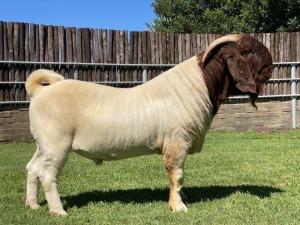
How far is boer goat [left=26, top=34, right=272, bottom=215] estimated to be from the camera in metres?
5.54

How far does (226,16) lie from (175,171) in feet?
66.3

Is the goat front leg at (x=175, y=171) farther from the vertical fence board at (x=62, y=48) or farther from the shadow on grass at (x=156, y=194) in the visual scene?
the vertical fence board at (x=62, y=48)

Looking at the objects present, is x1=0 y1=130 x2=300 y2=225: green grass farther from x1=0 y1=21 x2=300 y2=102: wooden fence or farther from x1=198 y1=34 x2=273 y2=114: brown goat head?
x1=0 y1=21 x2=300 y2=102: wooden fence

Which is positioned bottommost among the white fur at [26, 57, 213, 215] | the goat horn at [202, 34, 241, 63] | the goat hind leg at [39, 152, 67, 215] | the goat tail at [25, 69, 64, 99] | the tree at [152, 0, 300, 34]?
the goat hind leg at [39, 152, 67, 215]

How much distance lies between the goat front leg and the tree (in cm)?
1733

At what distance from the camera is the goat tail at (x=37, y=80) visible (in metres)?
5.92

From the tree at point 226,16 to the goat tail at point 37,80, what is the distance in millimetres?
17160

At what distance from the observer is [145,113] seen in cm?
560

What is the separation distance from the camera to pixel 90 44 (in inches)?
516

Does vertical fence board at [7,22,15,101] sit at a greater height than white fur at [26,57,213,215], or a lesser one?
greater

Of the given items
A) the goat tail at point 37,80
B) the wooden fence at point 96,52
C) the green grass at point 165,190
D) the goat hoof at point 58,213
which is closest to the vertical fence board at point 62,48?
the wooden fence at point 96,52

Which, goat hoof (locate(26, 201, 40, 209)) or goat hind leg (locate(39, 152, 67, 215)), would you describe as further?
goat hoof (locate(26, 201, 40, 209))

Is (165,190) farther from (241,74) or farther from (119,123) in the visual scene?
(241,74)

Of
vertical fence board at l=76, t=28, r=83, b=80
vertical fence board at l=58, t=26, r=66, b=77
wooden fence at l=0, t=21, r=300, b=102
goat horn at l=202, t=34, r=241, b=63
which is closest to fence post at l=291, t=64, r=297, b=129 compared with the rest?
wooden fence at l=0, t=21, r=300, b=102
